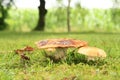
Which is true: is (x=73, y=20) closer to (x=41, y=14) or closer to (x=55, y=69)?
(x=41, y=14)

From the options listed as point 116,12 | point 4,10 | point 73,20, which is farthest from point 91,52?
point 73,20

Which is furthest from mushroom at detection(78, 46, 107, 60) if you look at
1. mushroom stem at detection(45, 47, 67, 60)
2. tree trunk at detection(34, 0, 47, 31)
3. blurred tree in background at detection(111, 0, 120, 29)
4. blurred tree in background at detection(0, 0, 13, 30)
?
blurred tree in background at detection(111, 0, 120, 29)

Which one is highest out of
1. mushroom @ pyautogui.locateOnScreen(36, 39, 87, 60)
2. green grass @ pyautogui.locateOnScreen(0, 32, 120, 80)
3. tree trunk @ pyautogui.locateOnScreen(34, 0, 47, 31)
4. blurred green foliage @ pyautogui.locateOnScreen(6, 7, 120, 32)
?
mushroom @ pyautogui.locateOnScreen(36, 39, 87, 60)

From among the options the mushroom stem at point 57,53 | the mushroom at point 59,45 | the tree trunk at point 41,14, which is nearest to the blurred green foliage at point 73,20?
the tree trunk at point 41,14

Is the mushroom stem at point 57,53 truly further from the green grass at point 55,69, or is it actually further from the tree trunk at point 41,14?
the tree trunk at point 41,14

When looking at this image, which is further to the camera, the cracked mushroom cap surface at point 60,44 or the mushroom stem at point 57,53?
the mushroom stem at point 57,53

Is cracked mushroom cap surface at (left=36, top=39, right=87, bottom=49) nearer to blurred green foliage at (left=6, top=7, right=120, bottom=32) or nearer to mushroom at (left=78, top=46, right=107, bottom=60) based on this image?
mushroom at (left=78, top=46, right=107, bottom=60)

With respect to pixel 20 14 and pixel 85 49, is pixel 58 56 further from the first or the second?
pixel 20 14

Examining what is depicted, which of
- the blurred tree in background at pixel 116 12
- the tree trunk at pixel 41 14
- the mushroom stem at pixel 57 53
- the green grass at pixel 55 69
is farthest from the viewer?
the blurred tree in background at pixel 116 12
